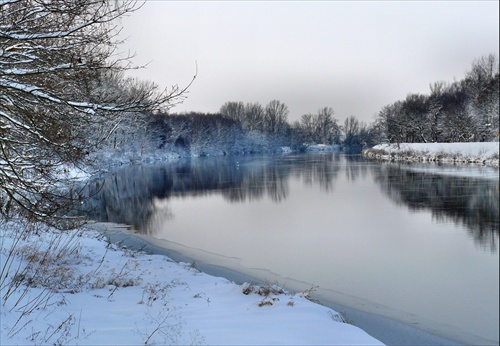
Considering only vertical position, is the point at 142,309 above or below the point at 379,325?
above

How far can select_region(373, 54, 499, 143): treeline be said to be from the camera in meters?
40.1

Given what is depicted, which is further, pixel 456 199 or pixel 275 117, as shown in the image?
pixel 275 117

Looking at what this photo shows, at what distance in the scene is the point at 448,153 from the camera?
3859 centimetres

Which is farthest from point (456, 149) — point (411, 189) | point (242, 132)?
point (242, 132)

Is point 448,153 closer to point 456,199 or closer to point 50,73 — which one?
point 456,199

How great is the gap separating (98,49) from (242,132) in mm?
88507

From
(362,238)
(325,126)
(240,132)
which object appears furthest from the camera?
(325,126)

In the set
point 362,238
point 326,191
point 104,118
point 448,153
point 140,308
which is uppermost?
point 104,118

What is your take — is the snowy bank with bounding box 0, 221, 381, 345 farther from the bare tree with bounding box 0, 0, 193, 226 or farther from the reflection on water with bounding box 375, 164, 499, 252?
the reflection on water with bounding box 375, 164, 499, 252

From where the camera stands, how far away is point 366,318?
6.39 m

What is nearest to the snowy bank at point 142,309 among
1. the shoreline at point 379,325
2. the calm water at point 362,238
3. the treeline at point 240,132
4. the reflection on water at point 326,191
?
the shoreline at point 379,325

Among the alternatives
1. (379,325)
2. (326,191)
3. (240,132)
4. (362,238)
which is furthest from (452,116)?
(240,132)

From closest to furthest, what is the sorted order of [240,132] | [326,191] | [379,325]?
1. [379,325]
2. [326,191]
3. [240,132]

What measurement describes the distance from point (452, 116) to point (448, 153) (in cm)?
932
